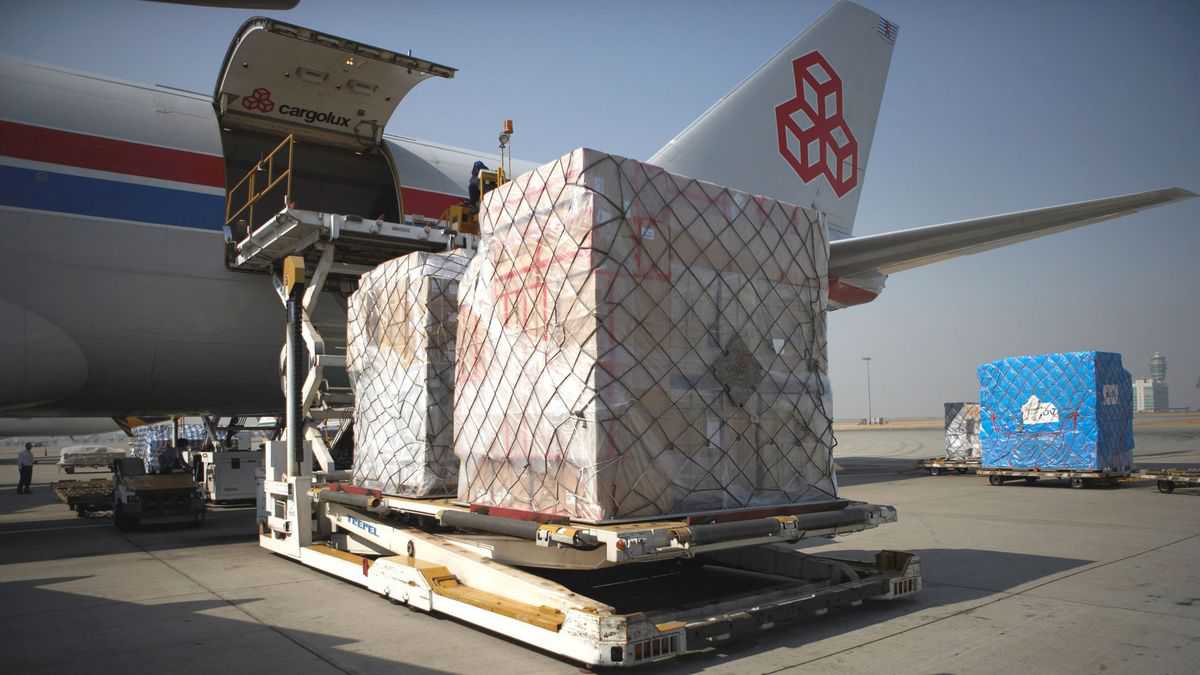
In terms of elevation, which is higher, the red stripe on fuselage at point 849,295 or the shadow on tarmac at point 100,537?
the red stripe on fuselage at point 849,295

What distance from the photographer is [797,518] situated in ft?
16.9

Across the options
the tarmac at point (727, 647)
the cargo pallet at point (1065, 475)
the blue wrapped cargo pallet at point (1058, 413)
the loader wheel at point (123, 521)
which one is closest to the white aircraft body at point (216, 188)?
the loader wheel at point (123, 521)

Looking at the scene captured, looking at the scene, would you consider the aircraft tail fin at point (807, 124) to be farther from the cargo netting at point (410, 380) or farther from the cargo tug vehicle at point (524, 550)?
the cargo netting at point (410, 380)

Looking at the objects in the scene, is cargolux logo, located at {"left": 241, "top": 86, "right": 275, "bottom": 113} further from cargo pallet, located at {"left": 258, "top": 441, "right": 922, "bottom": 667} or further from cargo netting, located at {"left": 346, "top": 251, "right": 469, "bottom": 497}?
cargo pallet, located at {"left": 258, "top": 441, "right": 922, "bottom": 667}

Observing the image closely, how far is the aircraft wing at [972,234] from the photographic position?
1052 centimetres

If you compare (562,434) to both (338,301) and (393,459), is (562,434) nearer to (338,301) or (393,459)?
(393,459)

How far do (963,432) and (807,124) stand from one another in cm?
1157

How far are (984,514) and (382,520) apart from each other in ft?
28.6

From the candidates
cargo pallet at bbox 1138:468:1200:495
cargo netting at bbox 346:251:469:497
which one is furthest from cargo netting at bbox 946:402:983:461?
cargo netting at bbox 346:251:469:497

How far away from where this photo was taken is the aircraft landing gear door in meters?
9.68

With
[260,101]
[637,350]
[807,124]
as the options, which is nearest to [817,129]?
[807,124]

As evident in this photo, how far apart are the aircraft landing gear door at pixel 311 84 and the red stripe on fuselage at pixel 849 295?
29.0ft

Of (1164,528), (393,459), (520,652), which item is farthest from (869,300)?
(520,652)

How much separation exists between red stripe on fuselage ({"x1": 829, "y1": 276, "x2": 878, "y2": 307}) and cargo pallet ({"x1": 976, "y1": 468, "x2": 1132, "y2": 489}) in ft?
15.9
